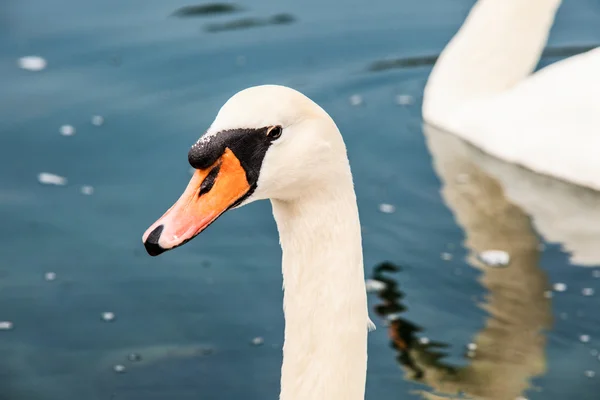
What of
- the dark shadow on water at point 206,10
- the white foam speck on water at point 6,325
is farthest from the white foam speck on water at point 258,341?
the dark shadow on water at point 206,10

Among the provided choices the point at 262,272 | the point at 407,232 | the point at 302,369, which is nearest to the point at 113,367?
the point at 262,272

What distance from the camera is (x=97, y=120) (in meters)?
9.08

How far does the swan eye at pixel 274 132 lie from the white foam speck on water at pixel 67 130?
527 cm

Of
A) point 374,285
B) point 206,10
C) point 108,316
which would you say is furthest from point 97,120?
point 374,285

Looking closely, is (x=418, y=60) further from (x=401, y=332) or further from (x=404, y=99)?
(x=401, y=332)

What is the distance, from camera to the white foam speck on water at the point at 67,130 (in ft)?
29.3

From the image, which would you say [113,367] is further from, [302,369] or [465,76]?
[465,76]

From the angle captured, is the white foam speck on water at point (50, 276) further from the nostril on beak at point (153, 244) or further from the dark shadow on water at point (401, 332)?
the nostril on beak at point (153, 244)

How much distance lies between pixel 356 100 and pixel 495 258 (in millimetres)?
2246

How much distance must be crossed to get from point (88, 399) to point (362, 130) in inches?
135

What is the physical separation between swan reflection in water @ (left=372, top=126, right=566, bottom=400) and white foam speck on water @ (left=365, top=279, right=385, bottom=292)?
2 centimetres

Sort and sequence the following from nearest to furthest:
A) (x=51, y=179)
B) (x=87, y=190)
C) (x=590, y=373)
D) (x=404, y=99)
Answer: (x=590, y=373) < (x=87, y=190) < (x=51, y=179) < (x=404, y=99)

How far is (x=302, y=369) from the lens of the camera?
13.6ft

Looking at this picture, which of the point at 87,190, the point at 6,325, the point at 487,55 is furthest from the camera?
the point at 487,55
